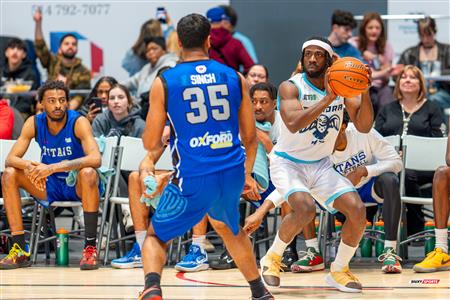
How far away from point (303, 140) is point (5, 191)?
3.04 m

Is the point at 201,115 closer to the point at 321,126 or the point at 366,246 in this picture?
the point at 321,126

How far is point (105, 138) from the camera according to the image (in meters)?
10.4

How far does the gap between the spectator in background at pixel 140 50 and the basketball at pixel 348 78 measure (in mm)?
5311

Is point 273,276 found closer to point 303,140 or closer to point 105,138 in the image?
point 303,140

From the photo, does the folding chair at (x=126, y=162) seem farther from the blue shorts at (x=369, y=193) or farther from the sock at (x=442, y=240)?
the sock at (x=442, y=240)

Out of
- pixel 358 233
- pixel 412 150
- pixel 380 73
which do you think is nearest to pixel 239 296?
pixel 358 233

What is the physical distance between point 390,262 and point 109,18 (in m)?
6.03

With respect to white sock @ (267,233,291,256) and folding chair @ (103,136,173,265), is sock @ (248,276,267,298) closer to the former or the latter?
white sock @ (267,233,291,256)

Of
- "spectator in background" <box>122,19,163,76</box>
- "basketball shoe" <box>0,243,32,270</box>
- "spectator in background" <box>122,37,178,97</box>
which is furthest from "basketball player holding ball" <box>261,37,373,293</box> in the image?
"spectator in background" <box>122,19,163,76</box>

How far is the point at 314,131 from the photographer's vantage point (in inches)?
321

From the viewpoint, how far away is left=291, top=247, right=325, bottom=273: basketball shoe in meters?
9.20

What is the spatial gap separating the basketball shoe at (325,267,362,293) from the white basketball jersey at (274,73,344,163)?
0.86m

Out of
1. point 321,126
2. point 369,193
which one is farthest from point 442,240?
point 321,126

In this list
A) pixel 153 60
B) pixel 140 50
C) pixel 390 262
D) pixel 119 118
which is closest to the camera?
pixel 390 262
